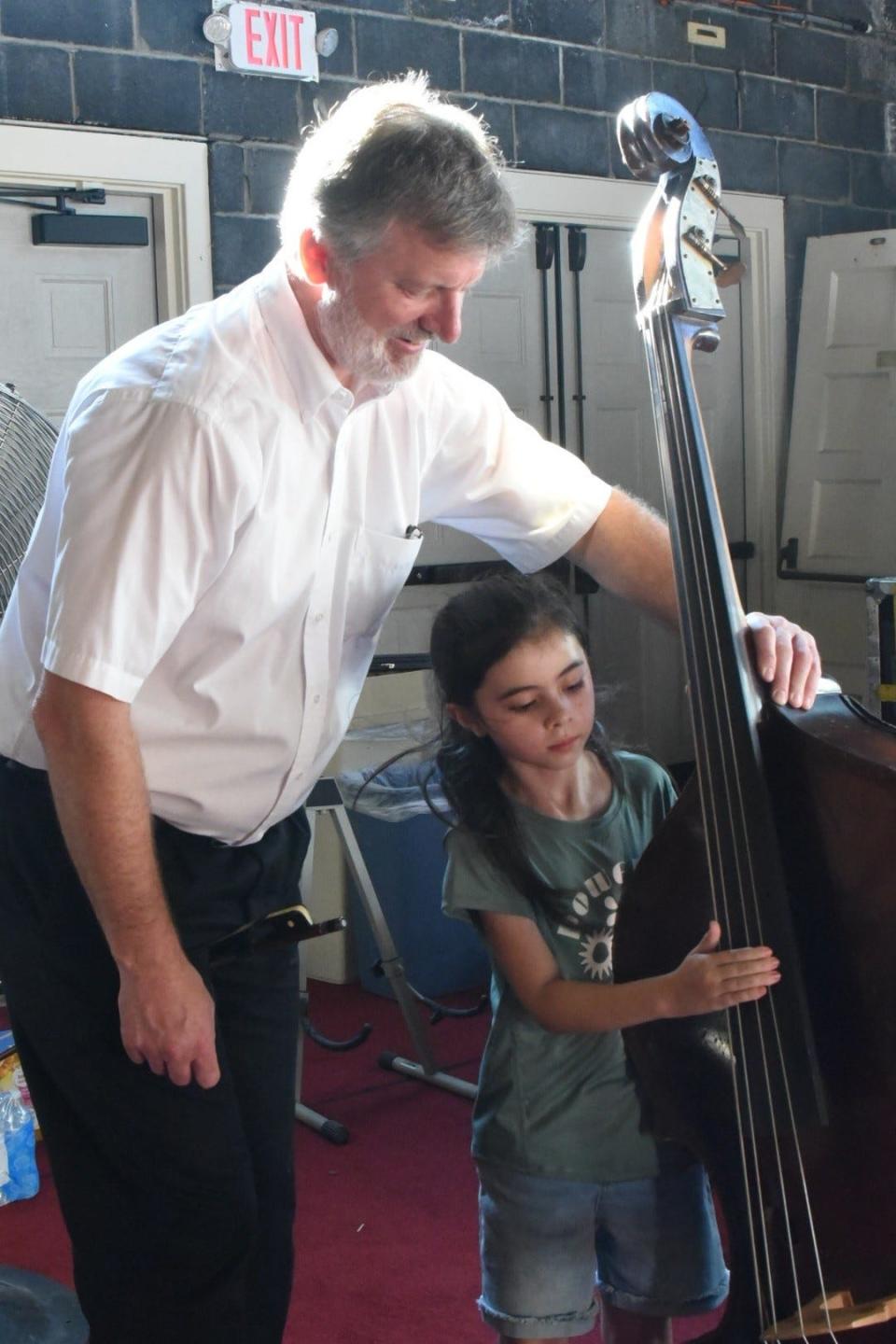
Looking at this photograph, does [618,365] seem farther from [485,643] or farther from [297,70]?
[485,643]

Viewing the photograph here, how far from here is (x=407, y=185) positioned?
1.23 m

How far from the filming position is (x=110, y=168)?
364 cm

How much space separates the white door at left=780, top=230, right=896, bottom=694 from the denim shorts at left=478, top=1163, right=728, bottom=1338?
371 centimetres

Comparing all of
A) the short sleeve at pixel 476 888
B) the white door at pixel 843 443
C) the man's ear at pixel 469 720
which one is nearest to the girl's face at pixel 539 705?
the man's ear at pixel 469 720

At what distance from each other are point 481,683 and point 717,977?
1.73 ft

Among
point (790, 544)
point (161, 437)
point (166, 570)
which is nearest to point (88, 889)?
point (166, 570)

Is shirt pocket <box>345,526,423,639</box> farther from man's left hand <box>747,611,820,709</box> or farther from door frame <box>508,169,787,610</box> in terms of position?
door frame <box>508,169,787,610</box>

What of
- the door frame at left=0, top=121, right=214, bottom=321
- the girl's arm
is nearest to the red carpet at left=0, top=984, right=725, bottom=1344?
the girl's arm

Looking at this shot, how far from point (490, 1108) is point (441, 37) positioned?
138 inches

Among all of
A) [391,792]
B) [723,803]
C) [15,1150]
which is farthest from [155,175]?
[723,803]

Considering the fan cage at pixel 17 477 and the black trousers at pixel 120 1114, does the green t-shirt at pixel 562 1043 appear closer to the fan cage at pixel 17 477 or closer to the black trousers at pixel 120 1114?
the black trousers at pixel 120 1114

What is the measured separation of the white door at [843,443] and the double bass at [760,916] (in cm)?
380

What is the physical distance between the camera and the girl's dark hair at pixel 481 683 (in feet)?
4.92

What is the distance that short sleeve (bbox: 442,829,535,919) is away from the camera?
146 centimetres
